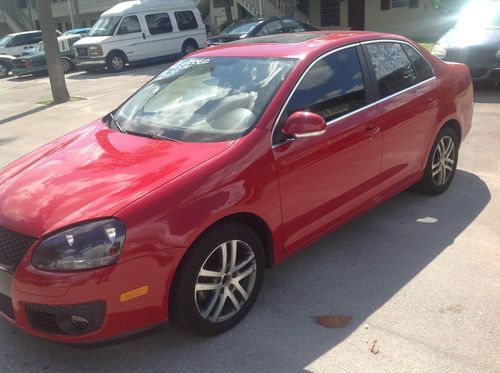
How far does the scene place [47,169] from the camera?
3.26m

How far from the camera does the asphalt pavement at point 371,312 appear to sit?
2832mm

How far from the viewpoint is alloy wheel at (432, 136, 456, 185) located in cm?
481

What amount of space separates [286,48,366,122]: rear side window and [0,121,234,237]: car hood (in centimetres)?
71

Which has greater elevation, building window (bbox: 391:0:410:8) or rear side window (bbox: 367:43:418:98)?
rear side window (bbox: 367:43:418:98)

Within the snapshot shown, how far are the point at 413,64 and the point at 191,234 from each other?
9.21 feet

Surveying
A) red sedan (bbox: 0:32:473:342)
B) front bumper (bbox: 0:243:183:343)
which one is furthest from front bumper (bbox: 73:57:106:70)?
front bumper (bbox: 0:243:183:343)

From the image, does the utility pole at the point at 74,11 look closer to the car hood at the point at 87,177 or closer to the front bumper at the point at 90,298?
the car hood at the point at 87,177

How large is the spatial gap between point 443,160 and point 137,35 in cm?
1559

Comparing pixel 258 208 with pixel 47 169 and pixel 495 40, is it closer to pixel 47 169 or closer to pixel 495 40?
pixel 47 169

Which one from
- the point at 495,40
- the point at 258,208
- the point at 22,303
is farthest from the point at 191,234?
the point at 495,40

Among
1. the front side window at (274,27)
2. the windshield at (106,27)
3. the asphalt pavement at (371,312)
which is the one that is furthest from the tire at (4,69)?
the asphalt pavement at (371,312)

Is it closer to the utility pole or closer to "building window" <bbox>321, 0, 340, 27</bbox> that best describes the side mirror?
"building window" <bbox>321, 0, 340, 27</bbox>

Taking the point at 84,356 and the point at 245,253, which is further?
the point at 245,253

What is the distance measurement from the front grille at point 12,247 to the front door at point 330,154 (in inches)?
58.3
